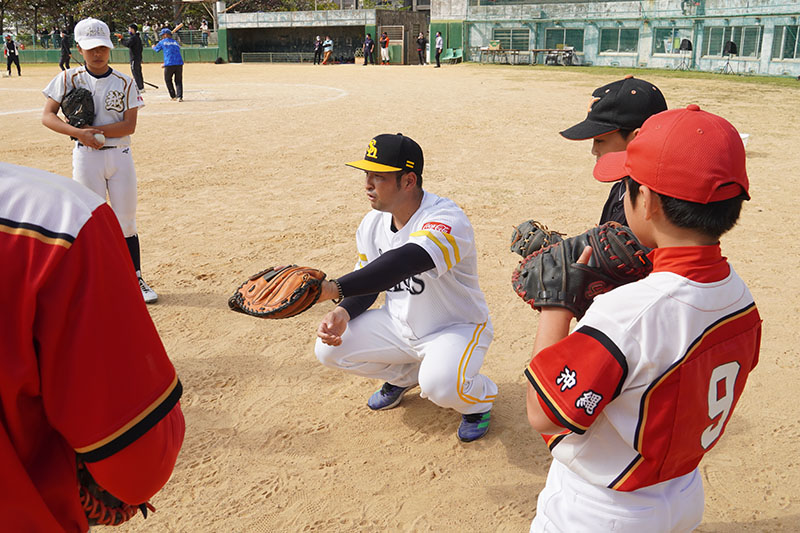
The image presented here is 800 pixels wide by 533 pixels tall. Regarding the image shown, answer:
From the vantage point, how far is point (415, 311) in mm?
3910

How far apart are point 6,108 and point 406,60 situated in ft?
98.2

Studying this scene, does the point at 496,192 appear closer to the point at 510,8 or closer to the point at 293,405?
the point at 293,405

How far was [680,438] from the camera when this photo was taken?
1872 mm

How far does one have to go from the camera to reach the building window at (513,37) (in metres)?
41.4

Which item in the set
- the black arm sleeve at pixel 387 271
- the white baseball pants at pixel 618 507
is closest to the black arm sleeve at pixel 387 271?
the black arm sleeve at pixel 387 271

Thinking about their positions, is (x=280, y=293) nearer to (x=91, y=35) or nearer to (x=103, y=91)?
(x=103, y=91)

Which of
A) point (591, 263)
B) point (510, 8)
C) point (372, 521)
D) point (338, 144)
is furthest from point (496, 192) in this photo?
point (510, 8)

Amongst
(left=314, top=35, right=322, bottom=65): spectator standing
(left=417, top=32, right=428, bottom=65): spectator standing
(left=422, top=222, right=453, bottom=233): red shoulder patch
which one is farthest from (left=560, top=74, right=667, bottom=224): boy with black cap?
(left=314, top=35, right=322, bottom=65): spectator standing

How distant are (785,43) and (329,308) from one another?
3170cm

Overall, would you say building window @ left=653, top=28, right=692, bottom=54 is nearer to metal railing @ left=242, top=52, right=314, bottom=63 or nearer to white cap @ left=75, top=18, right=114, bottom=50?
metal railing @ left=242, top=52, right=314, bottom=63

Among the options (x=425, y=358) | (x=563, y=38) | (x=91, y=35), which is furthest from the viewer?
(x=563, y=38)

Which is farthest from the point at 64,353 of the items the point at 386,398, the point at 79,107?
the point at 79,107

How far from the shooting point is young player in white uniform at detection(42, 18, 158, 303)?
5.44 metres

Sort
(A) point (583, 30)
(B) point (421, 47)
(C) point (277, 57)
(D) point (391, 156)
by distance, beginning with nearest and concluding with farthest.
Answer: (D) point (391, 156)
(A) point (583, 30)
(B) point (421, 47)
(C) point (277, 57)
